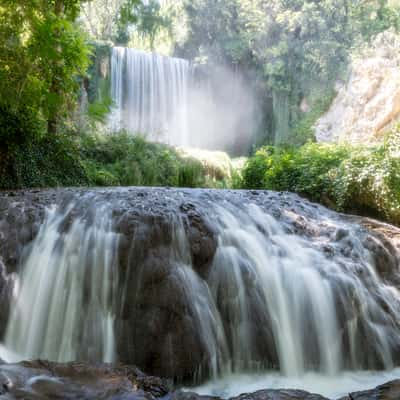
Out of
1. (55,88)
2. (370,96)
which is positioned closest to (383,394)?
(55,88)

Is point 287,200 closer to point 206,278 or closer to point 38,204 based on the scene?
point 206,278

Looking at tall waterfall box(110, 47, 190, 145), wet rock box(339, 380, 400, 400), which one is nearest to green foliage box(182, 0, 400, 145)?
tall waterfall box(110, 47, 190, 145)

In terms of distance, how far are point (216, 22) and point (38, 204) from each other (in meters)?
23.0

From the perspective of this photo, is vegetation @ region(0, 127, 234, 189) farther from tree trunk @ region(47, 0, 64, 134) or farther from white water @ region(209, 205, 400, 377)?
white water @ region(209, 205, 400, 377)

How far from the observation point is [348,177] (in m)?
6.43

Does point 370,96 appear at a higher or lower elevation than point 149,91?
lower

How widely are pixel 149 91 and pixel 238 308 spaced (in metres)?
19.1

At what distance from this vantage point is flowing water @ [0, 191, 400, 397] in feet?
11.0

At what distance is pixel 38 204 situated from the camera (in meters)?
4.78

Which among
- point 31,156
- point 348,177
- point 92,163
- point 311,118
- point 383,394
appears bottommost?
point 383,394

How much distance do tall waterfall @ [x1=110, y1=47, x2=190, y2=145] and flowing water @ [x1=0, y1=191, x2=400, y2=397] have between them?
15525mm

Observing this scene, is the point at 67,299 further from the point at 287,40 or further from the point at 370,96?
the point at 287,40

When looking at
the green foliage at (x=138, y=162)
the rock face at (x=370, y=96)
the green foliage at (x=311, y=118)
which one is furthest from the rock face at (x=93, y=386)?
the green foliage at (x=311, y=118)

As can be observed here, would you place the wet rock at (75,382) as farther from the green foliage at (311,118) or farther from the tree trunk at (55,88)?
the green foliage at (311,118)
